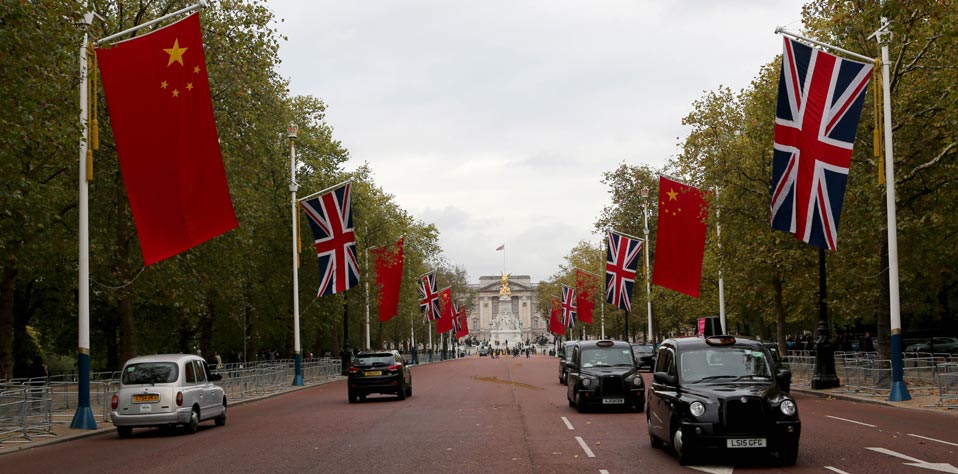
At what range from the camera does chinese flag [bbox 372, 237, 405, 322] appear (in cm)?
5516

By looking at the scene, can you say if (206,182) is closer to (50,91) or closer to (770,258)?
(50,91)

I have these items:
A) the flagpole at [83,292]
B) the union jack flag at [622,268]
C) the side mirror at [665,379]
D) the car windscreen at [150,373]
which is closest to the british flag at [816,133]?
the side mirror at [665,379]

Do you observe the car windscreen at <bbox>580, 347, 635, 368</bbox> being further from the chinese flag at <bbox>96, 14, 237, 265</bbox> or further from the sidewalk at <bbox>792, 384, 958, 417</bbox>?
the chinese flag at <bbox>96, 14, 237, 265</bbox>

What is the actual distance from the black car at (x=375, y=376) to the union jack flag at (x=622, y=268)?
950 inches

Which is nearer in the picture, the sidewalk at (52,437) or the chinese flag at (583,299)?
the sidewalk at (52,437)

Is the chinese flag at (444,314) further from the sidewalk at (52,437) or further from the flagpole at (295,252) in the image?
the sidewalk at (52,437)

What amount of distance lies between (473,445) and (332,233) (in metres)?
27.0

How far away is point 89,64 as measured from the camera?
23672mm

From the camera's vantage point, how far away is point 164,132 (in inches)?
845

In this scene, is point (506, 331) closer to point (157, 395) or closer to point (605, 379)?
point (605, 379)

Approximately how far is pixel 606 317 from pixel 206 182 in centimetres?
8042

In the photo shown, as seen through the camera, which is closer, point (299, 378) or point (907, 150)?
point (907, 150)

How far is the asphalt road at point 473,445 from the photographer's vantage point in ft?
46.4

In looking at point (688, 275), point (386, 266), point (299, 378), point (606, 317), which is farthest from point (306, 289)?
point (606, 317)
